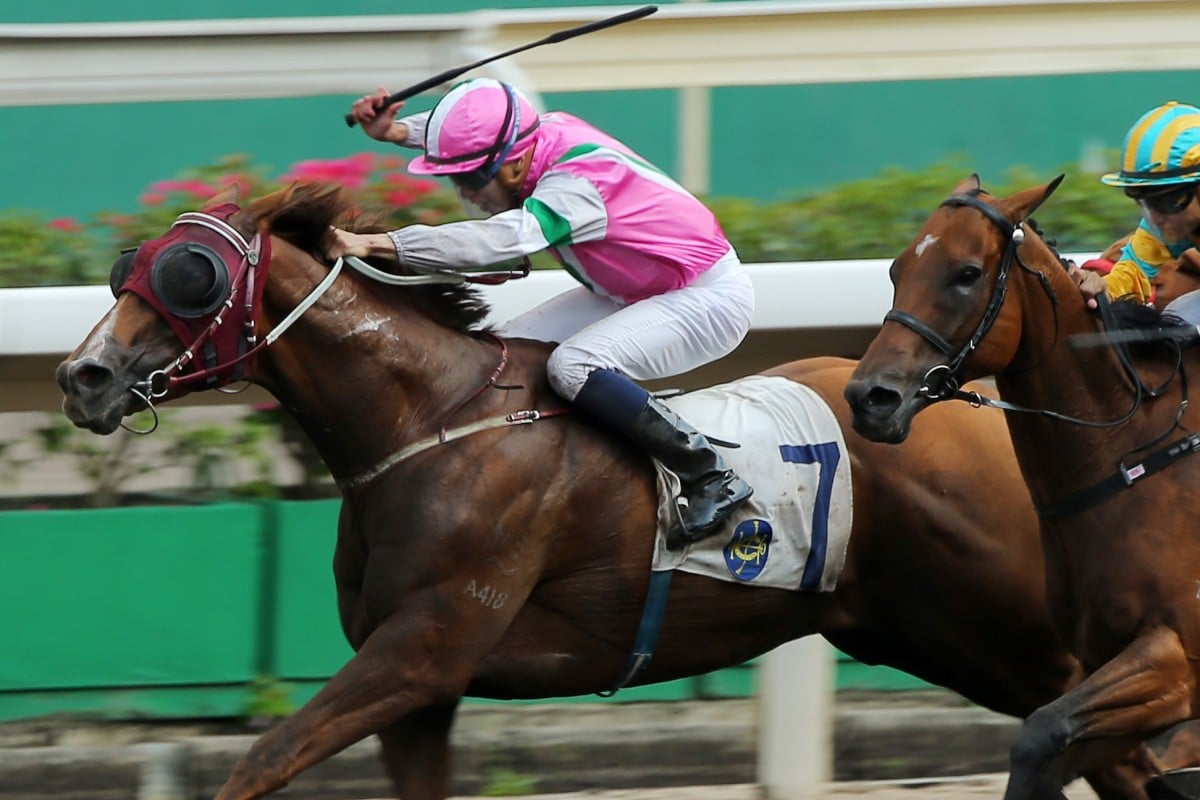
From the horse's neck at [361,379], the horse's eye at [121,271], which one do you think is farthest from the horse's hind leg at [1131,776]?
the horse's eye at [121,271]

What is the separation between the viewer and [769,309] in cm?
602

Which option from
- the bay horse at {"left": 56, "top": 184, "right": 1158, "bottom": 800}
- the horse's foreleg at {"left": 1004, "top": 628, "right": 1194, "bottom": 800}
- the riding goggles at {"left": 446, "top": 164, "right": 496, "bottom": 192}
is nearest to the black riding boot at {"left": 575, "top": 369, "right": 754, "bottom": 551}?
the bay horse at {"left": 56, "top": 184, "right": 1158, "bottom": 800}

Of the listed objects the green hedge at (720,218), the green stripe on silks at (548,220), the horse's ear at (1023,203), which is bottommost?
the horse's ear at (1023,203)

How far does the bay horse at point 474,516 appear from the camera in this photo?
464cm

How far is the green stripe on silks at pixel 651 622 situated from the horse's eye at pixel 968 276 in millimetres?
1105

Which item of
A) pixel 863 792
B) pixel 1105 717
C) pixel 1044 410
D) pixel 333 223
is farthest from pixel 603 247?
pixel 863 792

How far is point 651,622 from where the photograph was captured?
507 centimetres

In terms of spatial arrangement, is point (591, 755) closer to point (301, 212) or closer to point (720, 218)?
point (720, 218)

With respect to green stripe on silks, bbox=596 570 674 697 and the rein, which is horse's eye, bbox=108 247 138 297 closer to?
the rein

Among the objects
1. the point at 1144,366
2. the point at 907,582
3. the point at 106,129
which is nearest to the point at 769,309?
the point at 907,582

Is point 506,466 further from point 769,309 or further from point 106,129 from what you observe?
point 106,129

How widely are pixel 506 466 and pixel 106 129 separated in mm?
4079

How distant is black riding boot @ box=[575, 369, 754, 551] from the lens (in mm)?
4918

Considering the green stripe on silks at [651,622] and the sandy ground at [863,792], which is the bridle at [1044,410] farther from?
the sandy ground at [863,792]
